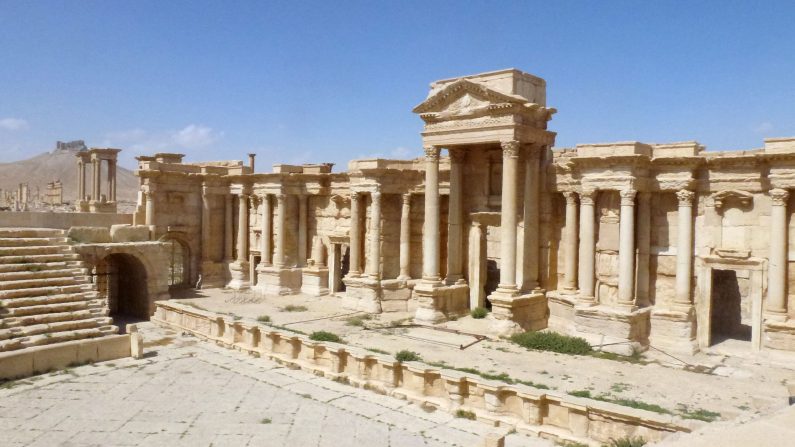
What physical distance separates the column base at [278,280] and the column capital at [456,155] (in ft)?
34.0

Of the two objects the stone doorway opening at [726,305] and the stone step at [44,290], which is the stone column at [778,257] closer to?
the stone doorway opening at [726,305]

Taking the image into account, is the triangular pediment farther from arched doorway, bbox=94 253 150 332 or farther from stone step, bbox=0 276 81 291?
arched doorway, bbox=94 253 150 332

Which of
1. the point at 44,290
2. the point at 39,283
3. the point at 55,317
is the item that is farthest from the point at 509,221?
the point at 39,283

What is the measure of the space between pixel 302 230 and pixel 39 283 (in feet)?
39.0

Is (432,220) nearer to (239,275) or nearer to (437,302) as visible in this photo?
(437,302)

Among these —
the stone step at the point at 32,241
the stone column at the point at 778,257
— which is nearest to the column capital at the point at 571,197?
the stone column at the point at 778,257

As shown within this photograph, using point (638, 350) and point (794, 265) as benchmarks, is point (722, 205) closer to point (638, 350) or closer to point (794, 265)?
point (794, 265)

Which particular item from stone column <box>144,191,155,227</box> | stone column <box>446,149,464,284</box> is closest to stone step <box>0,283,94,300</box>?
stone column <box>144,191,155,227</box>

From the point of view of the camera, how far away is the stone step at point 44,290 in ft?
57.8

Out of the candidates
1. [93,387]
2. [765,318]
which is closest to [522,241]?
[765,318]

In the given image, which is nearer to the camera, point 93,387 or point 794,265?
point 93,387

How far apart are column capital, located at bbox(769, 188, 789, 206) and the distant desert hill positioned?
9702 cm

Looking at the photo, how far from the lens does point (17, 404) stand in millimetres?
13383

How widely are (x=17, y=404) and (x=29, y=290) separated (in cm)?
572
